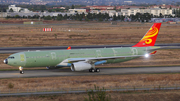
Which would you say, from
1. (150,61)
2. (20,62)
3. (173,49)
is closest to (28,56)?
(20,62)

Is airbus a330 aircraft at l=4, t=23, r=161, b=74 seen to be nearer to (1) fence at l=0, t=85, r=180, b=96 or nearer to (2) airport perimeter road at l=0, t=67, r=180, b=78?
(2) airport perimeter road at l=0, t=67, r=180, b=78

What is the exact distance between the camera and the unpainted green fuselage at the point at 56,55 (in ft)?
173

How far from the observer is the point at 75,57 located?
56.5 m

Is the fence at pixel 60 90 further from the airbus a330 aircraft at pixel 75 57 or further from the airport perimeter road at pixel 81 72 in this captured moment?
the airbus a330 aircraft at pixel 75 57

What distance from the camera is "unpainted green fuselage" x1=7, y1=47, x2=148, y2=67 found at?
173 feet

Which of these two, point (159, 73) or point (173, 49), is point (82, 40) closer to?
point (173, 49)

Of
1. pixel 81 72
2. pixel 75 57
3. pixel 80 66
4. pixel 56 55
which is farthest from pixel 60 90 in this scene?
pixel 75 57

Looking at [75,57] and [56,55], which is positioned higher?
[56,55]

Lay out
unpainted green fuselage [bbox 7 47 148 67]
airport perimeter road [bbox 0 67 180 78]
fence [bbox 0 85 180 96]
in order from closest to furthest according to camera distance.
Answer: fence [bbox 0 85 180 96] < airport perimeter road [bbox 0 67 180 78] < unpainted green fuselage [bbox 7 47 148 67]

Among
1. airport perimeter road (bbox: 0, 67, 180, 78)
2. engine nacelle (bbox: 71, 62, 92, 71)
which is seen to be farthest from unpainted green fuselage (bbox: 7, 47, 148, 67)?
engine nacelle (bbox: 71, 62, 92, 71)

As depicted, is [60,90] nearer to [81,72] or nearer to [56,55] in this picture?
[56,55]

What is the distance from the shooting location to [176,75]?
172 feet

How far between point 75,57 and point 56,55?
4.17 metres

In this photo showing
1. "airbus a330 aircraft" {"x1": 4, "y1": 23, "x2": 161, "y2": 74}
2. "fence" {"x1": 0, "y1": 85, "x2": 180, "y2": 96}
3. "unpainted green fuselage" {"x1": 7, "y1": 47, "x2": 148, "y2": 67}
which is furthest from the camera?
"airbus a330 aircraft" {"x1": 4, "y1": 23, "x2": 161, "y2": 74}
